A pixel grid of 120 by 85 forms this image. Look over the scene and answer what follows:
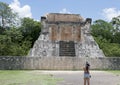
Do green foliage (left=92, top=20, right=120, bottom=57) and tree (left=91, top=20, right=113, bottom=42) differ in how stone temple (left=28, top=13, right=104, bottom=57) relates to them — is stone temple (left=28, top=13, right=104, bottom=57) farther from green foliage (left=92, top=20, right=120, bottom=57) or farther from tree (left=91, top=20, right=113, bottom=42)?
tree (left=91, top=20, right=113, bottom=42)

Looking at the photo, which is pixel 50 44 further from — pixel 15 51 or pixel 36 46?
pixel 15 51

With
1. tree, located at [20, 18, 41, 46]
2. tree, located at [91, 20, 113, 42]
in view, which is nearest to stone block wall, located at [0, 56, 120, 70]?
tree, located at [20, 18, 41, 46]

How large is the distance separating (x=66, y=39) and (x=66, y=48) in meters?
1.38

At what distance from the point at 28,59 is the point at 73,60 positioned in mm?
3499

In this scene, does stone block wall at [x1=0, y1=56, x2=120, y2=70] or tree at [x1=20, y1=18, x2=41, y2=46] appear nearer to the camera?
stone block wall at [x1=0, y1=56, x2=120, y2=70]

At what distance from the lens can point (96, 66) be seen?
84.3 feet

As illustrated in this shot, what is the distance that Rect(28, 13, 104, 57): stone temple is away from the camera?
1196 inches

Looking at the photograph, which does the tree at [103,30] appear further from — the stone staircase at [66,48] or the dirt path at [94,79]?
the dirt path at [94,79]

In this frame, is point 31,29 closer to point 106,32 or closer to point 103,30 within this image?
point 103,30

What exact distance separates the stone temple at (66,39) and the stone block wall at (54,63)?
4.36 meters

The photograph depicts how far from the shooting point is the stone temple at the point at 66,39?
30375 mm

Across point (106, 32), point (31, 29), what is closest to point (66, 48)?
point (31, 29)

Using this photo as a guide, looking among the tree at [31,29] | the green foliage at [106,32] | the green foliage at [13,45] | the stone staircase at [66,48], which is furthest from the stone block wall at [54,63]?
the green foliage at [106,32]

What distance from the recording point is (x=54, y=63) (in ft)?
82.2
